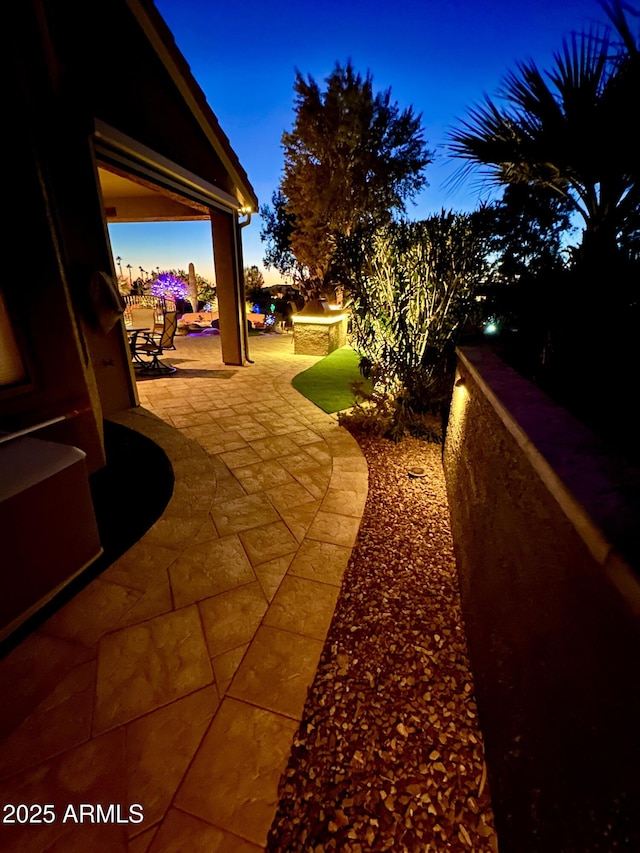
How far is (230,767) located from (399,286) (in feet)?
15.8

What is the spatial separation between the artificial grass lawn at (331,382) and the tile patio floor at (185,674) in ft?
9.19

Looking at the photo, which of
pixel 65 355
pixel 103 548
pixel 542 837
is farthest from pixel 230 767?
pixel 65 355

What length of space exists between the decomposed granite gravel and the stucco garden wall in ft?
0.40

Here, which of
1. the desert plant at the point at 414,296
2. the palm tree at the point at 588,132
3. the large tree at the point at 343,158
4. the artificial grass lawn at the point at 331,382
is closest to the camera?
the palm tree at the point at 588,132

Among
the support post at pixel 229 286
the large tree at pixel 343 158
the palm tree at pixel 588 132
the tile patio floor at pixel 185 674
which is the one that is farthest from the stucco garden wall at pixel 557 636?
the large tree at pixel 343 158

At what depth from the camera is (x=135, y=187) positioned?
7.71 m

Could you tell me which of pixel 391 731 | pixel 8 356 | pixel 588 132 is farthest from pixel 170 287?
pixel 391 731

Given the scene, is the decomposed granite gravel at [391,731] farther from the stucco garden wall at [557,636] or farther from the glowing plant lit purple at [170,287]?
the glowing plant lit purple at [170,287]

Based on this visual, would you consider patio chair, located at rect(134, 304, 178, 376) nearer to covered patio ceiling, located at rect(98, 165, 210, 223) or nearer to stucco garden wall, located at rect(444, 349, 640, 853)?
covered patio ceiling, located at rect(98, 165, 210, 223)

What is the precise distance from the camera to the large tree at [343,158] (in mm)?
14922

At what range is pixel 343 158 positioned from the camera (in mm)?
15312

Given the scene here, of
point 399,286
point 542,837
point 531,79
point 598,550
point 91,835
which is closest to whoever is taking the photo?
point 598,550

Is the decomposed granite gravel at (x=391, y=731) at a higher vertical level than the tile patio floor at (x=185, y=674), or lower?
higher

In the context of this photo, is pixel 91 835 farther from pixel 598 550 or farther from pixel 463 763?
A: pixel 598 550
